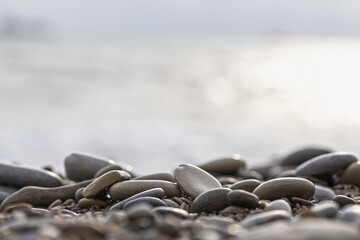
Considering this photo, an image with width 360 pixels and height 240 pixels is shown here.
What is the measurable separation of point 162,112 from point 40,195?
10.6 metres

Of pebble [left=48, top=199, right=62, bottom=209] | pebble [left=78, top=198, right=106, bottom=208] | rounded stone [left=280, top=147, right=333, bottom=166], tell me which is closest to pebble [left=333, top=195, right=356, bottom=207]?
pebble [left=78, top=198, right=106, bottom=208]

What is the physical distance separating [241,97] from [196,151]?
9.85 metres

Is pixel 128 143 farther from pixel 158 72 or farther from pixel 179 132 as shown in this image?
pixel 158 72

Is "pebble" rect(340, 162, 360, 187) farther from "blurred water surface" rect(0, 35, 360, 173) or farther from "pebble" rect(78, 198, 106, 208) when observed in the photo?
"blurred water surface" rect(0, 35, 360, 173)

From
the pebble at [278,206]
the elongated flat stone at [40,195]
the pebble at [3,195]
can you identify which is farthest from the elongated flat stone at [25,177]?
the pebble at [278,206]

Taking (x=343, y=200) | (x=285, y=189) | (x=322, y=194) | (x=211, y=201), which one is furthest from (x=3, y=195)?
(x=343, y=200)

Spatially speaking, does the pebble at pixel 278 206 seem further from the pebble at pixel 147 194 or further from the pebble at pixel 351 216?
the pebble at pixel 147 194

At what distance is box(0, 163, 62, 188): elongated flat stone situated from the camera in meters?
3.95

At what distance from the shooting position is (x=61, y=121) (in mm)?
12445

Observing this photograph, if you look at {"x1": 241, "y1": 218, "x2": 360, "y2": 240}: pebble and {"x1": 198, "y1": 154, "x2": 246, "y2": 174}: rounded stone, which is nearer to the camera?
{"x1": 241, "y1": 218, "x2": 360, "y2": 240}: pebble

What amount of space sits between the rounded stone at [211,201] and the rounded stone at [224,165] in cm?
179

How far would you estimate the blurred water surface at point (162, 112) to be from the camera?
984 centimetres

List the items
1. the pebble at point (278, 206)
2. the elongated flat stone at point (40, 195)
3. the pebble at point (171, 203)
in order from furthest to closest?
1. the elongated flat stone at point (40, 195)
2. the pebble at point (171, 203)
3. the pebble at point (278, 206)

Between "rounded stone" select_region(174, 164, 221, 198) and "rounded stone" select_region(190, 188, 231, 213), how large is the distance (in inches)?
9.5
